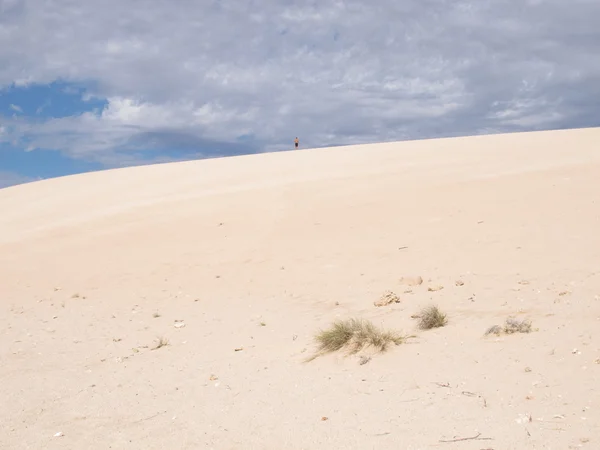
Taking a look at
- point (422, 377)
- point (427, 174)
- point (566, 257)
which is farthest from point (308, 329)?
point (427, 174)

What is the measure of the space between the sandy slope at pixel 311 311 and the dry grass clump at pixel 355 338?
0.16 meters

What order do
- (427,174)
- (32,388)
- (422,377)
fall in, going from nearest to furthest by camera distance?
(422,377) → (32,388) → (427,174)

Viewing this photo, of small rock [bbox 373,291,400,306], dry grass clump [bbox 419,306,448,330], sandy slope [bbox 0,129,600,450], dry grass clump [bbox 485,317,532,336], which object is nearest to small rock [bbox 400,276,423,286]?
sandy slope [bbox 0,129,600,450]

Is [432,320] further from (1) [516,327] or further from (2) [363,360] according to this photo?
(2) [363,360]

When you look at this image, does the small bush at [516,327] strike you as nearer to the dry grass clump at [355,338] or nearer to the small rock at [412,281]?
→ the dry grass clump at [355,338]

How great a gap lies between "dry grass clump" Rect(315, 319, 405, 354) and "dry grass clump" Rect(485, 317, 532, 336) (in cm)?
87

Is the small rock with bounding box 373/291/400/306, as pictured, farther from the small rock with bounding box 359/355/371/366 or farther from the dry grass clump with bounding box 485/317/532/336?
the small rock with bounding box 359/355/371/366

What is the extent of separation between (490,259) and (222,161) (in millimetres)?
20434

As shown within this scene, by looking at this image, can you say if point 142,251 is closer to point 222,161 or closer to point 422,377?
point 422,377

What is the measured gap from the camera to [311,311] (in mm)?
8398

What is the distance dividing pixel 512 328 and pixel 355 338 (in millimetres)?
1486

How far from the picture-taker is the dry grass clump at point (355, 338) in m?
6.09

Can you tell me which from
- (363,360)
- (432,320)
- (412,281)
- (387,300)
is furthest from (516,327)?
(412,281)

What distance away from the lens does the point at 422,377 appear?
5.29 metres
